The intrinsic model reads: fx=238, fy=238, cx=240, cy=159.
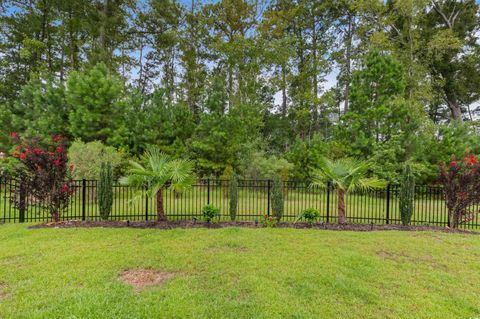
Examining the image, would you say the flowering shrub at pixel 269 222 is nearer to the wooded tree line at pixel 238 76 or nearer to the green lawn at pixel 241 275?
the green lawn at pixel 241 275

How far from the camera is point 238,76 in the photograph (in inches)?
666

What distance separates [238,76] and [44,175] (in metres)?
13.5

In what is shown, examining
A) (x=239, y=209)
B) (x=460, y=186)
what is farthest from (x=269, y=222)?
(x=460, y=186)

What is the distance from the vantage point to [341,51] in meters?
20.7

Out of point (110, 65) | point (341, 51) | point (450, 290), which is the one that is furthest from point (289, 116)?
point (450, 290)

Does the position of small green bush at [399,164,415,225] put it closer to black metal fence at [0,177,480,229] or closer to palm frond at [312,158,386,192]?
black metal fence at [0,177,480,229]

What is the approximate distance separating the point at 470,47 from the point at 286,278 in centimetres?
2390

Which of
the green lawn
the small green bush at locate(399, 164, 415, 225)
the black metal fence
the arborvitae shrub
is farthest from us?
the arborvitae shrub

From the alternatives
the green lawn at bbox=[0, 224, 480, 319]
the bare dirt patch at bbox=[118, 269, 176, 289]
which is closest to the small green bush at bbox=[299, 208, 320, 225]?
the green lawn at bbox=[0, 224, 480, 319]

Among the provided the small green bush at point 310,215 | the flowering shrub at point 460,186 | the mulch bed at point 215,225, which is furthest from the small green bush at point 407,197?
the small green bush at point 310,215

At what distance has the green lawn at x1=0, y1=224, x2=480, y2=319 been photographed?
8.68 feet

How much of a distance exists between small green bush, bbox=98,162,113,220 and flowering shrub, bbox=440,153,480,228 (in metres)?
8.93

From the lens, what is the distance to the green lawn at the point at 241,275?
2.65 m

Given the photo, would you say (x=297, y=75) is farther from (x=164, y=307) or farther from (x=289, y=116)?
(x=164, y=307)
